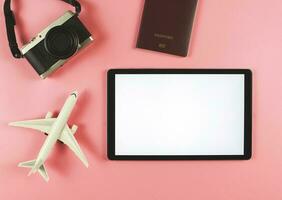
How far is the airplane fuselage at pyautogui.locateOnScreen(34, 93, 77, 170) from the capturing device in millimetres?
913

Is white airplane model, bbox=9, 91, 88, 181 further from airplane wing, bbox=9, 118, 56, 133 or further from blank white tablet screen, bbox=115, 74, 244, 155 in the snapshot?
blank white tablet screen, bbox=115, 74, 244, 155

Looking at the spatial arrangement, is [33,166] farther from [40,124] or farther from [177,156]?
[177,156]

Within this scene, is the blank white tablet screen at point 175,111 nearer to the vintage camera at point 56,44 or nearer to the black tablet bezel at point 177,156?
the black tablet bezel at point 177,156

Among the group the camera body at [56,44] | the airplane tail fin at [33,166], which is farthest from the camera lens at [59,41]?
the airplane tail fin at [33,166]

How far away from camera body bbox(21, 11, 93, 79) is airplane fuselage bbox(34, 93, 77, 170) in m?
0.09

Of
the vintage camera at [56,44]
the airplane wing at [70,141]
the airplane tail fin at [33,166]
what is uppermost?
the vintage camera at [56,44]

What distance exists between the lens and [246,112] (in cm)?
96

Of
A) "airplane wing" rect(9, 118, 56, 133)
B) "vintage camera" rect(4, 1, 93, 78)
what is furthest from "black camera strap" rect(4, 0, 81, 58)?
"airplane wing" rect(9, 118, 56, 133)

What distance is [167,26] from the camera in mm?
943

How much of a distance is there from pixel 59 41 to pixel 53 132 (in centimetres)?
21

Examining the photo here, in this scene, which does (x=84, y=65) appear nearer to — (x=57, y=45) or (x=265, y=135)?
(x=57, y=45)

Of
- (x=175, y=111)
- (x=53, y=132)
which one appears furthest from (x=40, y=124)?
(x=175, y=111)

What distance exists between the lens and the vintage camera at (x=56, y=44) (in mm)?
881

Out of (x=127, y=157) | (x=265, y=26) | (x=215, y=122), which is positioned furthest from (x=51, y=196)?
(x=265, y=26)
